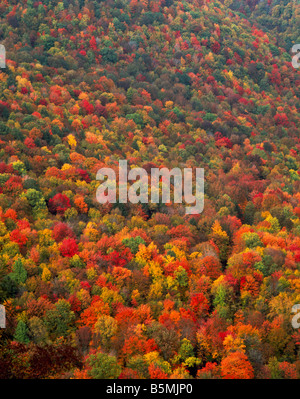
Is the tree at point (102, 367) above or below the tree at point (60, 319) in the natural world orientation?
below

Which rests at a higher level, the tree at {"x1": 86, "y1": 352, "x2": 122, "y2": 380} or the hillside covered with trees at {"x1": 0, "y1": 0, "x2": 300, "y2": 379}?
the hillside covered with trees at {"x1": 0, "y1": 0, "x2": 300, "y2": 379}

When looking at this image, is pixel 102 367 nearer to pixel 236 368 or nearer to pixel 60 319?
pixel 60 319

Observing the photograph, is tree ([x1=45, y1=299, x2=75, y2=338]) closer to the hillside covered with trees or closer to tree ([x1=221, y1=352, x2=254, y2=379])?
the hillside covered with trees

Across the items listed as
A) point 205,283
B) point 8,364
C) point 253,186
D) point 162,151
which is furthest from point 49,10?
point 8,364

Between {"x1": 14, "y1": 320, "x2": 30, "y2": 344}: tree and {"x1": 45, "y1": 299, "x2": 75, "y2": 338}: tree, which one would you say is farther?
{"x1": 45, "y1": 299, "x2": 75, "y2": 338}: tree

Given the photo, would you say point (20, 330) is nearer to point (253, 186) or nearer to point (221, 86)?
point (253, 186)

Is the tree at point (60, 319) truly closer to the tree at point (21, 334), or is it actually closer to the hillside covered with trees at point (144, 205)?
the hillside covered with trees at point (144, 205)

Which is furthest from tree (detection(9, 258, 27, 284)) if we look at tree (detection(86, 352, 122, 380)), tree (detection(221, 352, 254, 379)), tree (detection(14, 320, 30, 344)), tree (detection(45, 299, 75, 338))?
tree (detection(221, 352, 254, 379))

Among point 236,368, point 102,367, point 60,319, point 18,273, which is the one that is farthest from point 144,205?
point 102,367

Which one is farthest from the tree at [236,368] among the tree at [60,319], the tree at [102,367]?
the tree at [60,319]

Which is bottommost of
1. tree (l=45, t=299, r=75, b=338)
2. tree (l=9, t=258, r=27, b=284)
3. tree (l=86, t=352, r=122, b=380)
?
tree (l=86, t=352, r=122, b=380)
